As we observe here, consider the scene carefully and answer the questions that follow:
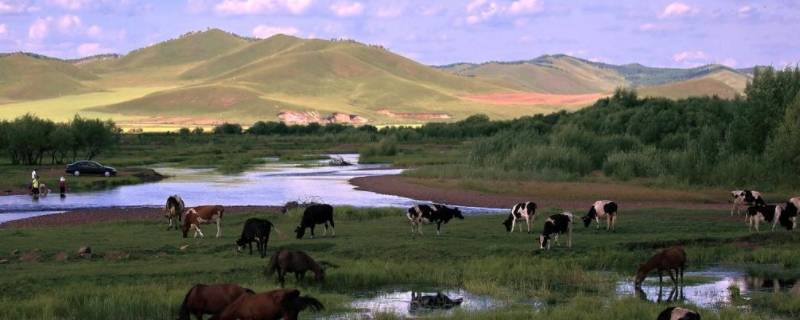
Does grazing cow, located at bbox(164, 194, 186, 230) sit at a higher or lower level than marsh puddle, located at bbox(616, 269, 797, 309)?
higher

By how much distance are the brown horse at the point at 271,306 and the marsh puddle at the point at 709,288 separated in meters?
9.54

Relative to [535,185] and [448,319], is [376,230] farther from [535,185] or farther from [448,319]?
[535,185]

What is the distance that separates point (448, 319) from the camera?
1838 cm

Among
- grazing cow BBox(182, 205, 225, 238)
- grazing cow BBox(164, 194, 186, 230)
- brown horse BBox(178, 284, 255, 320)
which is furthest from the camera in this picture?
grazing cow BBox(164, 194, 186, 230)

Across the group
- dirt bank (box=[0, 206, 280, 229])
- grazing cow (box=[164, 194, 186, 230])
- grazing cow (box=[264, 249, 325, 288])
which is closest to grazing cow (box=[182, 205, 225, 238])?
grazing cow (box=[164, 194, 186, 230])

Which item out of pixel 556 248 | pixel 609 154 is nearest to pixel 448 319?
pixel 556 248

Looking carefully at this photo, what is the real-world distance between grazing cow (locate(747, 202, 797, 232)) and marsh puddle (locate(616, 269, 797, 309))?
698 centimetres

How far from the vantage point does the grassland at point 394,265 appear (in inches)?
756

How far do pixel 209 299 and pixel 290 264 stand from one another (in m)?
5.55

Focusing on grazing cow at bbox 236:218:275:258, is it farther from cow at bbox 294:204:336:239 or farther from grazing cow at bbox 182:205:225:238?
grazing cow at bbox 182:205:225:238

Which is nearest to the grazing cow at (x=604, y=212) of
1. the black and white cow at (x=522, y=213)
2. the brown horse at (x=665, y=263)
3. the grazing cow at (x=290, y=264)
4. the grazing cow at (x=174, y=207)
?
the black and white cow at (x=522, y=213)

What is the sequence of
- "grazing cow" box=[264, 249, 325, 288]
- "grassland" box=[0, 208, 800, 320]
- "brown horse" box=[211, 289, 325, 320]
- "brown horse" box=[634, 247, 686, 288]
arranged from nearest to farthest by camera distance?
"brown horse" box=[211, 289, 325, 320] → "grassland" box=[0, 208, 800, 320] → "grazing cow" box=[264, 249, 325, 288] → "brown horse" box=[634, 247, 686, 288]

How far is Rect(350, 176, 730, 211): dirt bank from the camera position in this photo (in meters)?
47.7

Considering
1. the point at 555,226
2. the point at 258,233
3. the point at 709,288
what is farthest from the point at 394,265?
the point at 709,288
